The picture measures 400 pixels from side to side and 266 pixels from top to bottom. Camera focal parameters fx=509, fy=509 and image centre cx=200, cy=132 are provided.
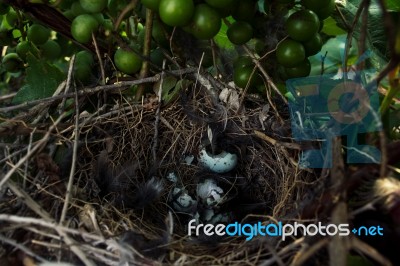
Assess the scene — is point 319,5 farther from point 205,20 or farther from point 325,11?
point 205,20

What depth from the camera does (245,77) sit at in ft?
3.32

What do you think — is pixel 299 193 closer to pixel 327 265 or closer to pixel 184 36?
pixel 327 265

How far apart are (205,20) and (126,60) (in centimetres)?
24

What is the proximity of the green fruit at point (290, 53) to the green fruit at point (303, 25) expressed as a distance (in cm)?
1

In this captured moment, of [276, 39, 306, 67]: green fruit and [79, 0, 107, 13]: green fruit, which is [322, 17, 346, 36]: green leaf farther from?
[79, 0, 107, 13]: green fruit

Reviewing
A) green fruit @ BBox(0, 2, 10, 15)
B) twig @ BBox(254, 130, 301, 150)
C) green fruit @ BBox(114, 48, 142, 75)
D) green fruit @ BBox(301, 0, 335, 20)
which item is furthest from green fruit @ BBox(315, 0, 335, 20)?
green fruit @ BBox(0, 2, 10, 15)

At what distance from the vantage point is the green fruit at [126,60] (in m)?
1.01

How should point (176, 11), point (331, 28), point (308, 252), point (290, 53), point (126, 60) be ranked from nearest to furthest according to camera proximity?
point (308, 252)
point (176, 11)
point (290, 53)
point (126, 60)
point (331, 28)

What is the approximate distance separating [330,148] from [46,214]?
444 millimetres

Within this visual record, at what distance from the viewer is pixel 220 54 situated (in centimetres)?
111

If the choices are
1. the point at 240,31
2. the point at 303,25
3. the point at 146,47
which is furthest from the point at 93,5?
the point at 303,25

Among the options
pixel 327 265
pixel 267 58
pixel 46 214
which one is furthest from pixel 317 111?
pixel 46 214

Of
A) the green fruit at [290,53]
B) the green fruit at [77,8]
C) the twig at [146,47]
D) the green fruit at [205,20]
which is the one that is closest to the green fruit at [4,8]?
the green fruit at [77,8]

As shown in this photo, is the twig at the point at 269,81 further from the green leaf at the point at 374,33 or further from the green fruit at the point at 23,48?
the green fruit at the point at 23,48
